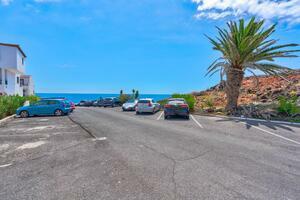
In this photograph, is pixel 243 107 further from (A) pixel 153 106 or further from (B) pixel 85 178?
(B) pixel 85 178

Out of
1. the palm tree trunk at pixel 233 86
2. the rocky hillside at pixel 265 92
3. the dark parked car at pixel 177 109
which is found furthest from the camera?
the rocky hillside at pixel 265 92

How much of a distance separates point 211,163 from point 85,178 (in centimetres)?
329

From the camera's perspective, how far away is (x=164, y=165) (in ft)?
18.1

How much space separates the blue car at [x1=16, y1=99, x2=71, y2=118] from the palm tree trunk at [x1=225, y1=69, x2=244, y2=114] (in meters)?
15.1

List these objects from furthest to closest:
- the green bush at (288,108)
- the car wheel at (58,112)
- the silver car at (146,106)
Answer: the silver car at (146,106)
the car wheel at (58,112)
the green bush at (288,108)

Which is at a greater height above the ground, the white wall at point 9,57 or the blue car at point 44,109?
the white wall at point 9,57

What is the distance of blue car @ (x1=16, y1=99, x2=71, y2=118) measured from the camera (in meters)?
18.7

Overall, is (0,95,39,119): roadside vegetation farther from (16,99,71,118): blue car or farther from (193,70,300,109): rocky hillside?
(193,70,300,109): rocky hillside

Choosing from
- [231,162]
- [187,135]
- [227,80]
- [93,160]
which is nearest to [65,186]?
[93,160]

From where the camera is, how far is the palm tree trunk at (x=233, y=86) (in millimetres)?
17391

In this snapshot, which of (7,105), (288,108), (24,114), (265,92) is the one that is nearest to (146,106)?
(24,114)

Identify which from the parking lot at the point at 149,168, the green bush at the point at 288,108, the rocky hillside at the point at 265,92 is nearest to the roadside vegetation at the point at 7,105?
the parking lot at the point at 149,168

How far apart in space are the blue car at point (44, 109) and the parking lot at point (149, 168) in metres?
10.8

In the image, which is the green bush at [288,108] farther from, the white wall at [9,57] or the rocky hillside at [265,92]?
the white wall at [9,57]
